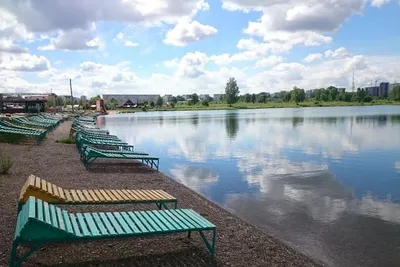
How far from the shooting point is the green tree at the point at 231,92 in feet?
534

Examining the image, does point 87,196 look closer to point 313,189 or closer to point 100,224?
point 100,224

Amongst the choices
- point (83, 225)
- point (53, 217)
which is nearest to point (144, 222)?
point (83, 225)

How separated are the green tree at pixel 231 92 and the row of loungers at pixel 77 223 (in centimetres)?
15674

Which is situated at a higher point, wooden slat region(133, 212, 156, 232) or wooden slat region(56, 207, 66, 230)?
wooden slat region(56, 207, 66, 230)

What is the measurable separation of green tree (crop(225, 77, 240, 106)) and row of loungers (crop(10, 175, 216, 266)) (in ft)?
514

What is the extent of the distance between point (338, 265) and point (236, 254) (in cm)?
222

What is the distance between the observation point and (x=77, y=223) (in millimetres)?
5867

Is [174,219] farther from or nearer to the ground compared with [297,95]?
nearer to the ground

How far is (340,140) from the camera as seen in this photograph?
95.0 feet

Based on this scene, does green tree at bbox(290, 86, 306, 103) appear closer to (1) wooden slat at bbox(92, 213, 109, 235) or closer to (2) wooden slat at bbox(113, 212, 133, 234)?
(2) wooden slat at bbox(113, 212, 133, 234)

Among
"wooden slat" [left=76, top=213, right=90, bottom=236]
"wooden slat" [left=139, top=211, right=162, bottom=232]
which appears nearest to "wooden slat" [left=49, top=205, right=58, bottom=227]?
"wooden slat" [left=76, top=213, right=90, bottom=236]

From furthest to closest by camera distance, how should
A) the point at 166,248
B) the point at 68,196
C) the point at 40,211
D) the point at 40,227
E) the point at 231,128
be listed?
the point at 231,128
the point at 68,196
the point at 166,248
the point at 40,211
the point at 40,227

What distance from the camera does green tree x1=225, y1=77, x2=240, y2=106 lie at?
162750mm

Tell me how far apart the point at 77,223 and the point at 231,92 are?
159 metres
